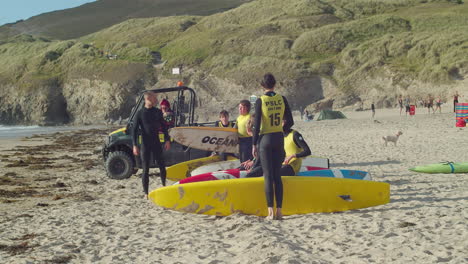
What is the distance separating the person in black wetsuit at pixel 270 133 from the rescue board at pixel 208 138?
3.57 metres

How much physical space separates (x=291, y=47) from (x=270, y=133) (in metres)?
50.4

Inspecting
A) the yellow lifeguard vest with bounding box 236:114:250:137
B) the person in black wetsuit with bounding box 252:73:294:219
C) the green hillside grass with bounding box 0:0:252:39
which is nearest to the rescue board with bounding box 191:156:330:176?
the yellow lifeguard vest with bounding box 236:114:250:137

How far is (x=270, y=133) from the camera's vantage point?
5.57m

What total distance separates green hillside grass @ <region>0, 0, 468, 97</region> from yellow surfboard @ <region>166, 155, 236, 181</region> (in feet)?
125

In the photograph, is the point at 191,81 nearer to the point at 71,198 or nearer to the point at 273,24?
the point at 273,24

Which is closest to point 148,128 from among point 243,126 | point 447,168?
point 243,126

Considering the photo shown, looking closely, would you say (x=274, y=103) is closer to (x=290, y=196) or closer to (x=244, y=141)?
(x=290, y=196)

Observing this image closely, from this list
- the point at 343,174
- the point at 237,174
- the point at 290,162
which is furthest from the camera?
the point at 343,174

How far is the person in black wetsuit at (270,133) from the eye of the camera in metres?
5.54

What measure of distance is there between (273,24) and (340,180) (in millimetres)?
57797

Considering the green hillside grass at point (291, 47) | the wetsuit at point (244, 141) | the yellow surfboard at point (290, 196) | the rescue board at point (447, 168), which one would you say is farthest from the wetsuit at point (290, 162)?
the green hillside grass at point (291, 47)

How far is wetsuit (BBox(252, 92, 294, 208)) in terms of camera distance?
5535mm

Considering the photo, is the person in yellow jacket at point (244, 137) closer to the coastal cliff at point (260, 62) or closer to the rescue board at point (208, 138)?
the rescue board at point (208, 138)

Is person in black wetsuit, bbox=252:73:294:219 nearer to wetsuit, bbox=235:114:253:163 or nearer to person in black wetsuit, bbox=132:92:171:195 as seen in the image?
person in black wetsuit, bbox=132:92:171:195
